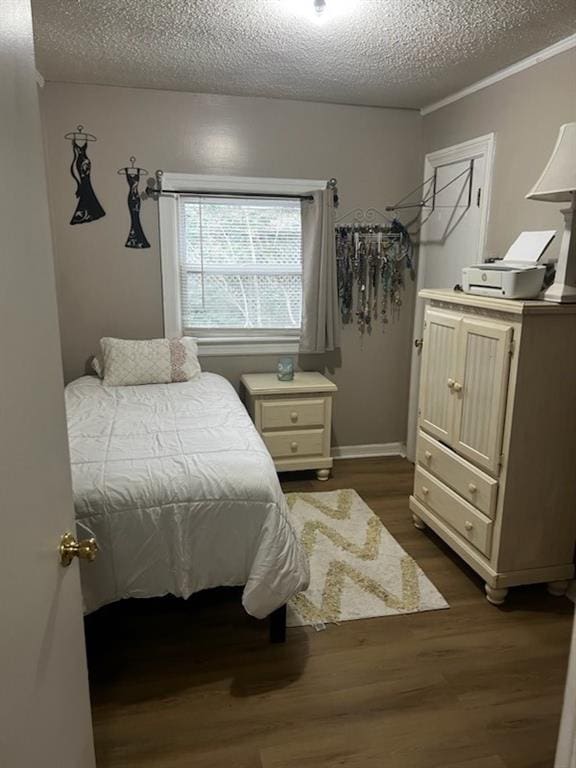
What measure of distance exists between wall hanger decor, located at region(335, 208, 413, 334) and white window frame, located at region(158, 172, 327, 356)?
0.38 metres

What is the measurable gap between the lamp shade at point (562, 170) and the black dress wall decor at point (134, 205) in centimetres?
239

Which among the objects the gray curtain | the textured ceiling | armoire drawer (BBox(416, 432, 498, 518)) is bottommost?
→ armoire drawer (BBox(416, 432, 498, 518))

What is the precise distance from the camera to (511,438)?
229 centimetres

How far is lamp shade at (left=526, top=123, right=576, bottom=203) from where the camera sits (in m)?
2.17

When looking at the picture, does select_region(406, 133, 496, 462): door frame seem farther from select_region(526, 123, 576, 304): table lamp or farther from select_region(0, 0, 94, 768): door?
select_region(0, 0, 94, 768): door

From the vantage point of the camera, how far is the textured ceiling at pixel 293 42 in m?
2.25

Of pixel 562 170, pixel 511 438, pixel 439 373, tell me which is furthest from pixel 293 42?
pixel 511 438

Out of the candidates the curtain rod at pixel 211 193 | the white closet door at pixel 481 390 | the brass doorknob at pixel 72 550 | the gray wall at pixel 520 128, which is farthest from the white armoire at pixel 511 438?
the brass doorknob at pixel 72 550

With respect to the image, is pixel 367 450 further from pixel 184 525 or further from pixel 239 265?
pixel 184 525

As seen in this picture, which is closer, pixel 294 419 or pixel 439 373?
pixel 439 373

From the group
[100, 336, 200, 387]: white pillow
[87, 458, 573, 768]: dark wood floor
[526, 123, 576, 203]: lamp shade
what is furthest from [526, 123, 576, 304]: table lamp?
[100, 336, 200, 387]: white pillow

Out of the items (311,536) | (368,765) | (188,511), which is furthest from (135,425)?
(368,765)

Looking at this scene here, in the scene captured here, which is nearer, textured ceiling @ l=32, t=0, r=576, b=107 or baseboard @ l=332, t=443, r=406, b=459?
textured ceiling @ l=32, t=0, r=576, b=107

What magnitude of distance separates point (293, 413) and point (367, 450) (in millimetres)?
897
